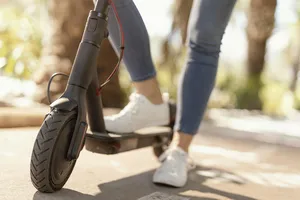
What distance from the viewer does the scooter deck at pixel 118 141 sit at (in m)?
2.00

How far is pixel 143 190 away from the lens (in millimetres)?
2053

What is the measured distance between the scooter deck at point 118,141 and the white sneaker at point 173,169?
6.0 inches

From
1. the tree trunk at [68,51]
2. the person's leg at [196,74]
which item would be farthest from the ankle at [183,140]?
the tree trunk at [68,51]

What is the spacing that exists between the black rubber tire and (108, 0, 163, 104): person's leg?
0.59 m

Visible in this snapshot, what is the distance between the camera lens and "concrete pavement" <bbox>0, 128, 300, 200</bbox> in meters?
1.87

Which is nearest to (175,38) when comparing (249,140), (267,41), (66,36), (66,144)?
(267,41)

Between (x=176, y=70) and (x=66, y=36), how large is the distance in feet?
19.4

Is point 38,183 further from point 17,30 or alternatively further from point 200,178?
point 17,30

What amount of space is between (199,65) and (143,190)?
0.68 m

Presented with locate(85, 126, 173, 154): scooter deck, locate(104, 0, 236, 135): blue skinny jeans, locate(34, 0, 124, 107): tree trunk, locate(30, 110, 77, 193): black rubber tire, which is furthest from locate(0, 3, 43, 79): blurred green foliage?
locate(30, 110, 77, 193): black rubber tire

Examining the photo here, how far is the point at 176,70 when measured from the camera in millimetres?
10930

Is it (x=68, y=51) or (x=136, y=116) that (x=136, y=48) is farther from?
(x=68, y=51)

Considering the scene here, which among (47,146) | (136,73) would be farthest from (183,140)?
(47,146)

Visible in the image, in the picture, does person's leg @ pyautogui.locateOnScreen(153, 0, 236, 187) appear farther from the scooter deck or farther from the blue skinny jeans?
the scooter deck
